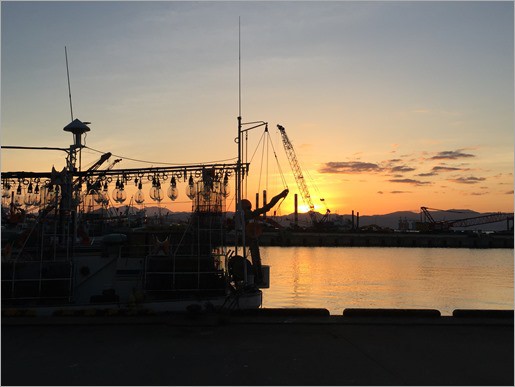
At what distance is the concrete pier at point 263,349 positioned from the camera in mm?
8961

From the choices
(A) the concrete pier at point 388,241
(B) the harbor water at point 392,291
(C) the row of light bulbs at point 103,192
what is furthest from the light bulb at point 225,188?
(A) the concrete pier at point 388,241

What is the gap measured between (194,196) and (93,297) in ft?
16.9

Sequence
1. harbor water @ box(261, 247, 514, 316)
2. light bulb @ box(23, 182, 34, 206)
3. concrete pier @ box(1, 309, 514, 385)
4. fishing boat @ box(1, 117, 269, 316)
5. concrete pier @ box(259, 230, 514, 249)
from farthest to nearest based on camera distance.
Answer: concrete pier @ box(259, 230, 514, 249)
harbor water @ box(261, 247, 514, 316)
light bulb @ box(23, 182, 34, 206)
fishing boat @ box(1, 117, 269, 316)
concrete pier @ box(1, 309, 514, 385)

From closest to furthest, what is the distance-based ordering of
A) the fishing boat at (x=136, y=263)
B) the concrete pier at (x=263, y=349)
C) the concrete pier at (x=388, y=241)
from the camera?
the concrete pier at (x=263, y=349) → the fishing boat at (x=136, y=263) → the concrete pier at (x=388, y=241)

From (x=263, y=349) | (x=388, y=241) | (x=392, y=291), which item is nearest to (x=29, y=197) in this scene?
(x=263, y=349)

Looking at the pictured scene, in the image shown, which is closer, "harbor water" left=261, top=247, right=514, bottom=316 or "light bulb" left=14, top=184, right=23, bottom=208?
"light bulb" left=14, top=184, right=23, bottom=208

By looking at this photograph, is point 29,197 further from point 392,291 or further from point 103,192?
point 392,291

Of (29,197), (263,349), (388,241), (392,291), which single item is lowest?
(392,291)

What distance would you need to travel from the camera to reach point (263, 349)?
35.9 feet

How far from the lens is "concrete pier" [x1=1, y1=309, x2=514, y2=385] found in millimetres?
8961

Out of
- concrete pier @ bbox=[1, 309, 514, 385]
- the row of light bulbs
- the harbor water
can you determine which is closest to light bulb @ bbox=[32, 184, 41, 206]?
the row of light bulbs

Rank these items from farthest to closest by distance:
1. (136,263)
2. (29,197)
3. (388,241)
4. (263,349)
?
(388,241), (29,197), (136,263), (263,349)

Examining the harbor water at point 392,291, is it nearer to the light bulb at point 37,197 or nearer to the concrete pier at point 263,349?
the light bulb at point 37,197

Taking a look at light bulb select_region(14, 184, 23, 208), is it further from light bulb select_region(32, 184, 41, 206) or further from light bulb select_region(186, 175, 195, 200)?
light bulb select_region(186, 175, 195, 200)
